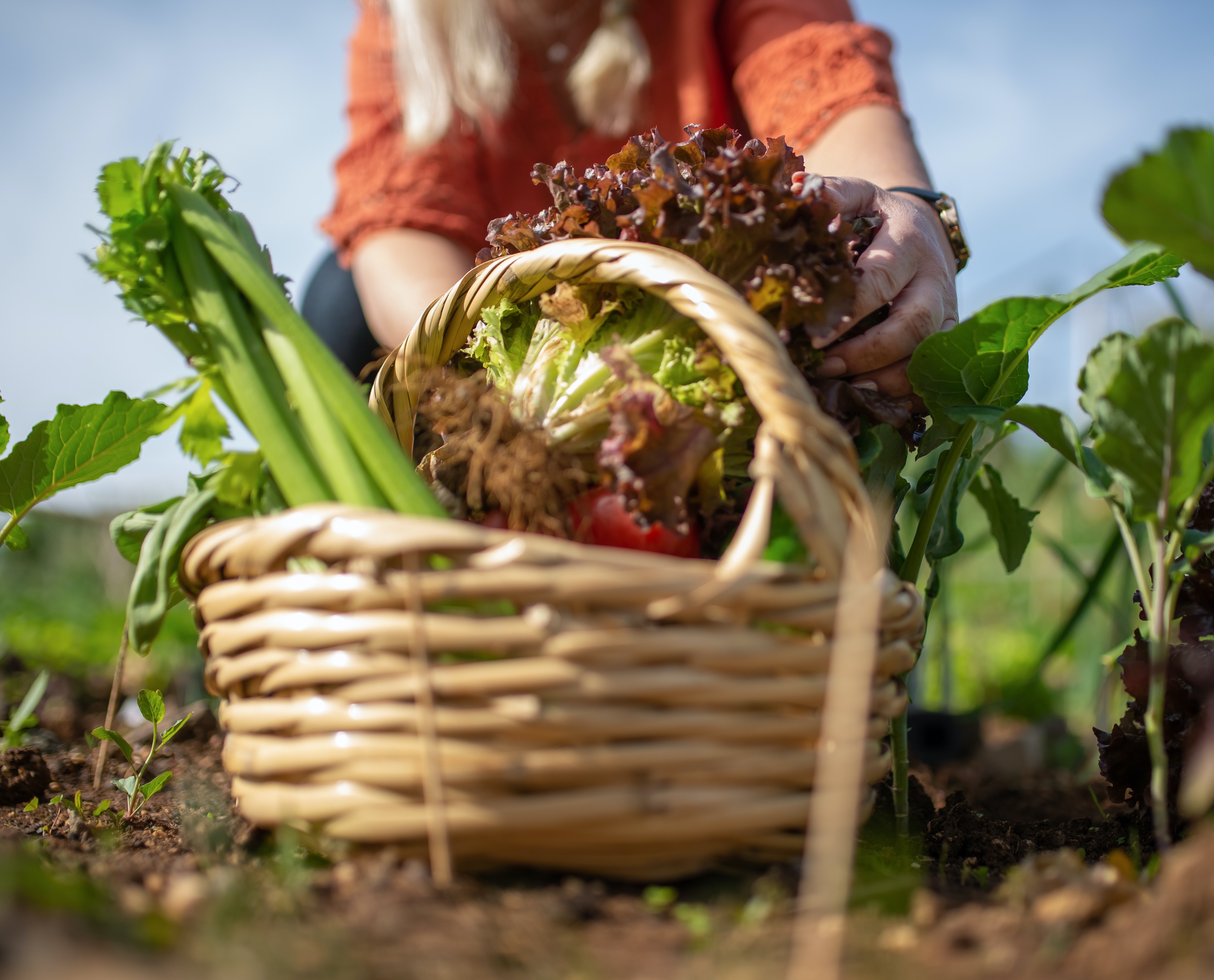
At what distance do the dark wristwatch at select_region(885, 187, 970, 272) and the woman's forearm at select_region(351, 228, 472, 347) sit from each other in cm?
136

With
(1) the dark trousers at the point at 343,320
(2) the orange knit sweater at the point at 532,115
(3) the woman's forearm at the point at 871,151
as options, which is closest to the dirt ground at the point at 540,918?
(3) the woman's forearm at the point at 871,151

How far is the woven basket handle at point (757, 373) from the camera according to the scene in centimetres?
86

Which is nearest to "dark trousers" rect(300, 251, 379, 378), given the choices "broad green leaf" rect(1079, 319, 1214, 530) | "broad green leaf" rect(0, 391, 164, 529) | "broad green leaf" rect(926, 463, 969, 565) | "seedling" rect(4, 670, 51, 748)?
"seedling" rect(4, 670, 51, 748)

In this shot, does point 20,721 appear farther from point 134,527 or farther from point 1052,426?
point 1052,426

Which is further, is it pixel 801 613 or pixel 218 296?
pixel 218 296

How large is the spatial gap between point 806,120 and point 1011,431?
117 cm

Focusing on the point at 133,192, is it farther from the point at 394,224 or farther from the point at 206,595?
the point at 394,224

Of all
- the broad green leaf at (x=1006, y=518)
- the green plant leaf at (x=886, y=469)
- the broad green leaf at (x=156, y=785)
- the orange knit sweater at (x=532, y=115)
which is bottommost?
the broad green leaf at (x=156, y=785)

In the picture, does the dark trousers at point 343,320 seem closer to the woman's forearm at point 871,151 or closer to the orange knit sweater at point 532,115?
the orange knit sweater at point 532,115

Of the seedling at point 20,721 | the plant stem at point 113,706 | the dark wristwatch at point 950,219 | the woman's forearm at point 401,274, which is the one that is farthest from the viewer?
the woman's forearm at point 401,274

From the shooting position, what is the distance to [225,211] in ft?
3.92

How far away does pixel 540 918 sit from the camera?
793mm

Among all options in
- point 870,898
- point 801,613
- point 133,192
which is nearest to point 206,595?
point 133,192

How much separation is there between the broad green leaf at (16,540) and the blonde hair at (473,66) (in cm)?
184
